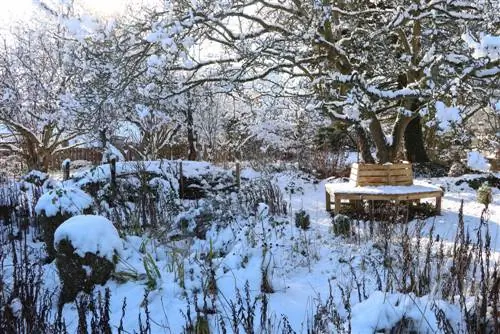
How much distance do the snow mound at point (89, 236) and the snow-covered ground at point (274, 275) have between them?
0.28 m

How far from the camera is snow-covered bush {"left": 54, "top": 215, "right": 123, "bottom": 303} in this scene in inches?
161

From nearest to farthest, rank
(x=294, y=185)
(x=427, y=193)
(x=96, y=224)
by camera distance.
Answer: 1. (x=96, y=224)
2. (x=427, y=193)
3. (x=294, y=185)

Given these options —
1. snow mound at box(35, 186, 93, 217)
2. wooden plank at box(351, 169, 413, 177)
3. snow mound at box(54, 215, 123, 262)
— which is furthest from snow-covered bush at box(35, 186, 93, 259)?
wooden plank at box(351, 169, 413, 177)

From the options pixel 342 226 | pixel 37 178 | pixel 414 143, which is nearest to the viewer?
pixel 342 226

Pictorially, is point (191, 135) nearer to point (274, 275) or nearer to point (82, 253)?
point (274, 275)

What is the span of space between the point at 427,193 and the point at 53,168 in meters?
15.0

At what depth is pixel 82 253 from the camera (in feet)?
13.5

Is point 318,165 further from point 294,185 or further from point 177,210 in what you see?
point 177,210

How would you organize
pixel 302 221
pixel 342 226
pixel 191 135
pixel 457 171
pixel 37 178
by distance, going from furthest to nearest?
1. pixel 191 135
2. pixel 457 171
3. pixel 37 178
4. pixel 302 221
5. pixel 342 226

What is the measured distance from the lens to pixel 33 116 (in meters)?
13.2

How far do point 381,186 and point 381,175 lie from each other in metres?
0.19

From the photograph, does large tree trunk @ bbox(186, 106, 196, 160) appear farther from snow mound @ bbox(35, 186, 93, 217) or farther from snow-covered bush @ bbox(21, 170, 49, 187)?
snow mound @ bbox(35, 186, 93, 217)

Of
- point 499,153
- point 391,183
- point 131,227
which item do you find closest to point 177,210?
point 131,227

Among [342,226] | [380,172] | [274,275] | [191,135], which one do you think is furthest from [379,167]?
[191,135]
